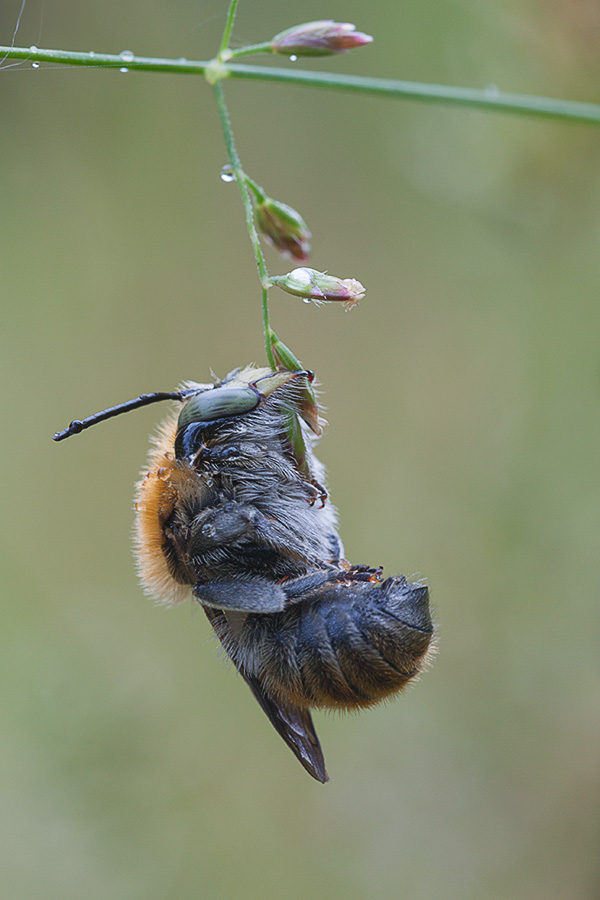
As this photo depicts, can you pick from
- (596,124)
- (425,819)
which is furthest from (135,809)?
(596,124)

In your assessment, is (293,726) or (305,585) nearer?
(305,585)

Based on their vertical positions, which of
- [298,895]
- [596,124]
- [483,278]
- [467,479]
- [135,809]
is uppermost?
[596,124]

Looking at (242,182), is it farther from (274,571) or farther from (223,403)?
(274,571)

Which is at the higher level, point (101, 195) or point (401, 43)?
point (401, 43)

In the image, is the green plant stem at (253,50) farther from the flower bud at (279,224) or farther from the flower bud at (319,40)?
the flower bud at (279,224)

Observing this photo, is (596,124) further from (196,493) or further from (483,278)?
(483,278)

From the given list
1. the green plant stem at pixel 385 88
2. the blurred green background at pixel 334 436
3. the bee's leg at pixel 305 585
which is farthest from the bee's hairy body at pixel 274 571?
the blurred green background at pixel 334 436

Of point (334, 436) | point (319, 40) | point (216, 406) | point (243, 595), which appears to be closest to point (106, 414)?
point (216, 406)
